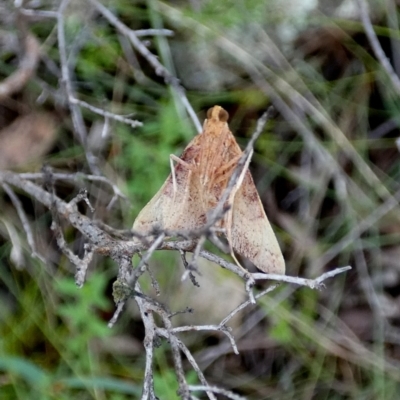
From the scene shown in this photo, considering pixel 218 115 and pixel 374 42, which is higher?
pixel 374 42

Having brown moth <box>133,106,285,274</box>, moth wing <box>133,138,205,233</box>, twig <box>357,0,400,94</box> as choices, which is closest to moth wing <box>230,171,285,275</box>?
brown moth <box>133,106,285,274</box>

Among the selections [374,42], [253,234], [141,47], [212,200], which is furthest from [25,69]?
[374,42]

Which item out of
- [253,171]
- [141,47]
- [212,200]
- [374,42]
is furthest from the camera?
[253,171]

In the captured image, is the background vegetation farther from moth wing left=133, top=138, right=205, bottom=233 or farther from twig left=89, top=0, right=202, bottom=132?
moth wing left=133, top=138, right=205, bottom=233

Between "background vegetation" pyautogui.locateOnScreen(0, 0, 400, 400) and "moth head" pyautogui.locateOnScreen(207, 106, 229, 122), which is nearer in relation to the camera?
"moth head" pyautogui.locateOnScreen(207, 106, 229, 122)

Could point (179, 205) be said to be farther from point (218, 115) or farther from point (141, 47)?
point (141, 47)

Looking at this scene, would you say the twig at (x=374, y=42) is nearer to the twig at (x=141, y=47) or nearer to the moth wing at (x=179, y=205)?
the twig at (x=141, y=47)

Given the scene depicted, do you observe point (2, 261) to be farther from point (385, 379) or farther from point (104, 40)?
point (385, 379)
